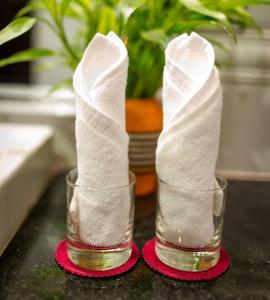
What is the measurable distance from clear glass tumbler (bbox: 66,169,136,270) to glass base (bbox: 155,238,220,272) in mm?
53

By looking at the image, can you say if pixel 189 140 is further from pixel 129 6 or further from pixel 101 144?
pixel 129 6

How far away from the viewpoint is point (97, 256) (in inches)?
21.1

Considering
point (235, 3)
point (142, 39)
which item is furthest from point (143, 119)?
point (235, 3)

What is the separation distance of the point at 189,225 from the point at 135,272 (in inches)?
4.0

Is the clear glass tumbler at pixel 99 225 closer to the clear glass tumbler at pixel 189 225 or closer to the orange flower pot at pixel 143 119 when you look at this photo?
the clear glass tumbler at pixel 189 225

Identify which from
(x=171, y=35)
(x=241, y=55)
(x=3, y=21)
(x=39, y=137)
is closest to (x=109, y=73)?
(x=171, y=35)

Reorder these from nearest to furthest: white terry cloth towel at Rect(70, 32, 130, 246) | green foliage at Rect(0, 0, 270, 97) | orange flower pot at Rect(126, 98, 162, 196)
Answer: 1. white terry cloth towel at Rect(70, 32, 130, 246)
2. green foliage at Rect(0, 0, 270, 97)
3. orange flower pot at Rect(126, 98, 162, 196)

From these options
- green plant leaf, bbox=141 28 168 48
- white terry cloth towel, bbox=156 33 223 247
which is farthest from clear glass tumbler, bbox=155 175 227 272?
green plant leaf, bbox=141 28 168 48

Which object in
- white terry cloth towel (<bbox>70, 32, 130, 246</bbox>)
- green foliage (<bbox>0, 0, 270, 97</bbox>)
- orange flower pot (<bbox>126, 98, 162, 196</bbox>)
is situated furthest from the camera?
orange flower pot (<bbox>126, 98, 162, 196</bbox>)

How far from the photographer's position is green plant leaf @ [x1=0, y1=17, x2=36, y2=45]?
23.1 inches

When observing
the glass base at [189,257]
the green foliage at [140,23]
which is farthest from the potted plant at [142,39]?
the glass base at [189,257]

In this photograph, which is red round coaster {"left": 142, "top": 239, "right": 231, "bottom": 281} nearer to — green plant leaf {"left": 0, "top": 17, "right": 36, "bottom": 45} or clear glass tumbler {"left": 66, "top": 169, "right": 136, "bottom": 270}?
clear glass tumbler {"left": 66, "top": 169, "right": 136, "bottom": 270}

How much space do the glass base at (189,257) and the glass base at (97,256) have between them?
5cm

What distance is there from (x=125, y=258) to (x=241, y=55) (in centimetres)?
57
